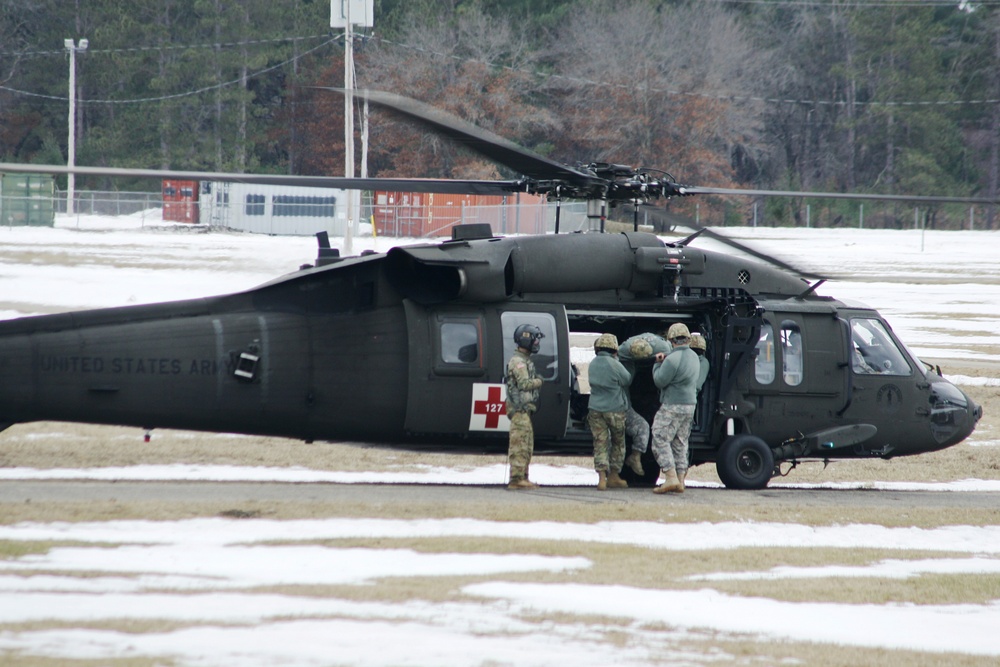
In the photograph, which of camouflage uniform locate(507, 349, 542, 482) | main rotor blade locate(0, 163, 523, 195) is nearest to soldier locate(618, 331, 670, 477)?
camouflage uniform locate(507, 349, 542, 482)

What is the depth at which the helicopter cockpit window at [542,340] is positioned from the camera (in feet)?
39.3

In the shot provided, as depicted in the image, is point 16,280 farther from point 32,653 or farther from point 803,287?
point 32,653

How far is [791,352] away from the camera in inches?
506

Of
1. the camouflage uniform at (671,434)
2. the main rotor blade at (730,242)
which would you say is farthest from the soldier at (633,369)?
the main rotor blade at (730,242)

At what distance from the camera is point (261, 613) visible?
7234 mm

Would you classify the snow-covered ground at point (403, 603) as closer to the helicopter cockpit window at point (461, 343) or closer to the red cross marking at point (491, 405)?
the red cross marking at point (491, 405)

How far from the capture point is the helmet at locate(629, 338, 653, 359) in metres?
12.0

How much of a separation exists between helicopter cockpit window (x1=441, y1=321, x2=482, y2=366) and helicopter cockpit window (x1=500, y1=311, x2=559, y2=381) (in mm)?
277

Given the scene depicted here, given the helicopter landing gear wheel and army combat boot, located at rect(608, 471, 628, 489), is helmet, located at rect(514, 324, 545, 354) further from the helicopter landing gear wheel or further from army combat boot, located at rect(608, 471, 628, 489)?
the helicopter landing gear wheel

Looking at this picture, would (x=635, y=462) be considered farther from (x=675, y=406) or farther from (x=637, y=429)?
(x=675, y=406)

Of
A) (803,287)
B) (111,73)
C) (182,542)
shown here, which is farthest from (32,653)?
(111,73)

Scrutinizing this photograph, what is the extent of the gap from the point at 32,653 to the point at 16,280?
24734 mm

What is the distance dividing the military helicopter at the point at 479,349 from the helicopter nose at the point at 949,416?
0.20ft

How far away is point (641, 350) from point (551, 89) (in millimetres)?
54493
